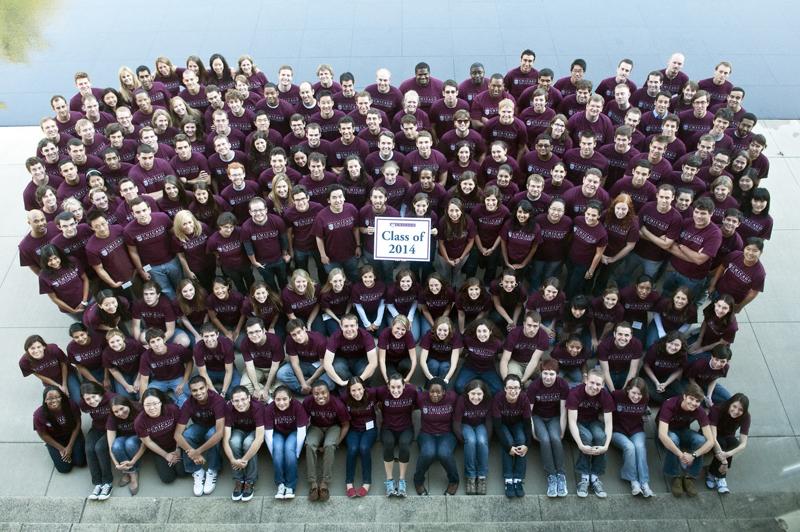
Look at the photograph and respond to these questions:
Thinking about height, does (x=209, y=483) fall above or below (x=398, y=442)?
below

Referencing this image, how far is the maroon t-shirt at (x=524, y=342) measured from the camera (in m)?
7.04

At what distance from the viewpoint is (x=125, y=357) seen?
23.1 ft

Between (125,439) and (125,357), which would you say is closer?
(125,439)

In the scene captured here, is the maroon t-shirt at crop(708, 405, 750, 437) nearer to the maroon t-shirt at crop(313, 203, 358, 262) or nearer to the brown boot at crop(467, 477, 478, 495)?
the brown boot at crop(467, 477, 478, 495)

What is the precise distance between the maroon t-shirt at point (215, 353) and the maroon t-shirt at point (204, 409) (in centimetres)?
49

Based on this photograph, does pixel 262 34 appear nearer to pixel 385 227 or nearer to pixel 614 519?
pixel 385 227

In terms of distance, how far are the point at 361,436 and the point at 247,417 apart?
1.11 meters

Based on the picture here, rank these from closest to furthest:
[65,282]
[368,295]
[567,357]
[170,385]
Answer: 1. [567,357]
2. [170,385]
3. [65,282]
4. [368,295]

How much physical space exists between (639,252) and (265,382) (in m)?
4.39

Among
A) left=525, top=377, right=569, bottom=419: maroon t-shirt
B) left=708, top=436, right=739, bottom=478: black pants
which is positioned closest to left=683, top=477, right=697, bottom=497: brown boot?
left=708, top=436, right=739, bottom=478: black pants

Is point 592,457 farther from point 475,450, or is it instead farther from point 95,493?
point 95,493

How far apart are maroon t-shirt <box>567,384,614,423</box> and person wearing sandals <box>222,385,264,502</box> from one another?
298 centimetres

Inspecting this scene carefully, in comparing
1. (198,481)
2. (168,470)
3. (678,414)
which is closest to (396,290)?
(198,481)

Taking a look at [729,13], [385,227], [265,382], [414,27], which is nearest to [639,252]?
[385,227]
